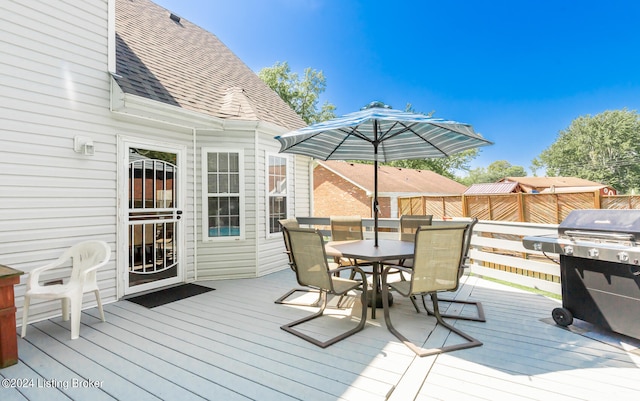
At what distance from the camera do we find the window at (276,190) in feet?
18.3

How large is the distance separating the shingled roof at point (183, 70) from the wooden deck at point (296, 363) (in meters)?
2.92

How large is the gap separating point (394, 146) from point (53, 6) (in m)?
4.42

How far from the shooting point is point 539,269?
13.1 ft

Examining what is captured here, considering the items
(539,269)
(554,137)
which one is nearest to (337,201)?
(539,269)

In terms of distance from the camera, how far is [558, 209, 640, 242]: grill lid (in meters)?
2.40

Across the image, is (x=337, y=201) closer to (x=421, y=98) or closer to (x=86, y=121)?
(x=86, y=121)

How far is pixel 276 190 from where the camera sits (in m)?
5.71

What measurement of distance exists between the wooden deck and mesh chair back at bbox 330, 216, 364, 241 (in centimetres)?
157

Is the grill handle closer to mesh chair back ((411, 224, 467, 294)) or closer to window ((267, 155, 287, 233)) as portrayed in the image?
mesh chair back ((411, 224, 467, 294))

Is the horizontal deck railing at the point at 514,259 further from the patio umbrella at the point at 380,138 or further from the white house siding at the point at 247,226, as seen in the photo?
the white house siding at the point at 247,226

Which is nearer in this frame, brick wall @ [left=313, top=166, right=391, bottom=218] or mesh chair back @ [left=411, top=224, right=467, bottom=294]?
mesh chair back @ [left=411, top=224, right=467, bottom=294]

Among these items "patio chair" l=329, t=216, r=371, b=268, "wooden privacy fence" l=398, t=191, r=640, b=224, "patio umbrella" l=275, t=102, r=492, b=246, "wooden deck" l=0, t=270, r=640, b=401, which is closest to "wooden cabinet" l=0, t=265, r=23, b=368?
"wooden deck" l=0, t=270, r=640, b=401

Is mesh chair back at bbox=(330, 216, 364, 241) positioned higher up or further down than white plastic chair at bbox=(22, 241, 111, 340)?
higher up

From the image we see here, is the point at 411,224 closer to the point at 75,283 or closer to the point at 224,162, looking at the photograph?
the point at 224,162
